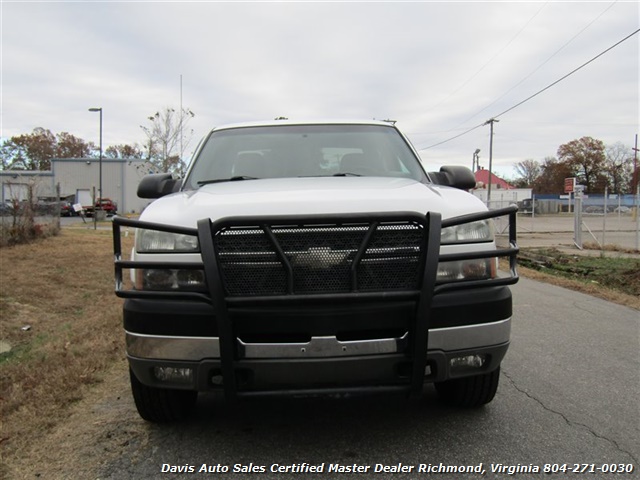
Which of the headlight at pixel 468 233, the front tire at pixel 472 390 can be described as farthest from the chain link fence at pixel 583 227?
the headlight at pixel 468 233

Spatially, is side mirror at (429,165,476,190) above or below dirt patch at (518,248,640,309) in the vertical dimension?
above

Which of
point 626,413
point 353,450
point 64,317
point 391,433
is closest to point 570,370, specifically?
point 626,413

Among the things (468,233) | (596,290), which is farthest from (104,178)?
(468,233)

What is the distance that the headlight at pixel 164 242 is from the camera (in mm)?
2543

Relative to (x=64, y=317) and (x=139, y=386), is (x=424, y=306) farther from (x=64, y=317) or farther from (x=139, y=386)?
(x=64, y=317)

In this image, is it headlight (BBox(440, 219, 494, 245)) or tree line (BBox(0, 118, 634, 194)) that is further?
tree line (BBox(0, 118, 634, 194))

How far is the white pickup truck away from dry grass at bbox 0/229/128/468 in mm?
1191

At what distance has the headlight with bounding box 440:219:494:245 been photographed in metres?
2.61

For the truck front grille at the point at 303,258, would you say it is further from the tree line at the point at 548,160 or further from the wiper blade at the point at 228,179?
the tree line at the point at 548,160

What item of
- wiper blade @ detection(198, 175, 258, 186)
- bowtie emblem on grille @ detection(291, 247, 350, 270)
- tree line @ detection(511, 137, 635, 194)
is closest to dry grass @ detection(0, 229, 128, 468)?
wiper blade @ detection(198, 175, 258, 186)

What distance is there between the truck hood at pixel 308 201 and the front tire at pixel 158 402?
99cm

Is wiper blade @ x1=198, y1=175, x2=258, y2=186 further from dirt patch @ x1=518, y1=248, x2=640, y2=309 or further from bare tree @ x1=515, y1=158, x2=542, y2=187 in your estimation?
bare tree @ x1=515, y1=158, x2=542, y2=187

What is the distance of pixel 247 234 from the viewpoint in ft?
8.13

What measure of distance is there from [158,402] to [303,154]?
2.04 m
